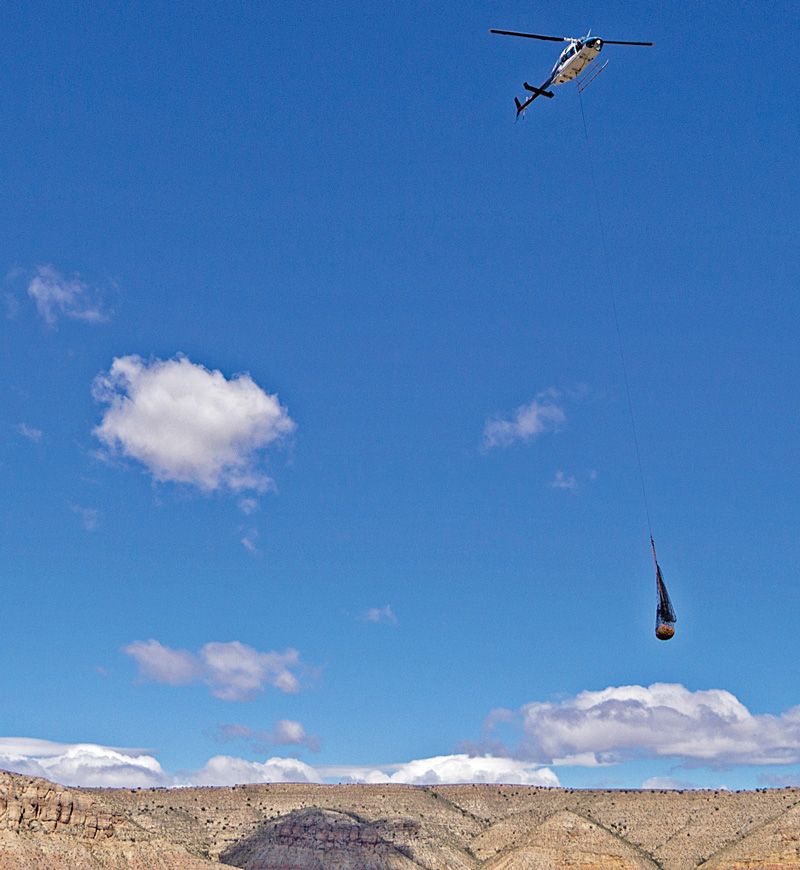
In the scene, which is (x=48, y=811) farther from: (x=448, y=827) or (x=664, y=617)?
(x=664, y=617)

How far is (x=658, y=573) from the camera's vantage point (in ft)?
142

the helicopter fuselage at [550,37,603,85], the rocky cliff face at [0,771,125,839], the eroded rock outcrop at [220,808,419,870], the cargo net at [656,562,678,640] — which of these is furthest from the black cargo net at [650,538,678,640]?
the eroded rock outcrop at [220,808,419,870]

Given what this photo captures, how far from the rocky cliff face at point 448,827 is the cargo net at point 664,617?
256 ft

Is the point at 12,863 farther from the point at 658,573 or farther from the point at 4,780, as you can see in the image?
the point at 658,573

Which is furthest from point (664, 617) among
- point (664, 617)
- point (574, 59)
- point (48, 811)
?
point (48, 811)

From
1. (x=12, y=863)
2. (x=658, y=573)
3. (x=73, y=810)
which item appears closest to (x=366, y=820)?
(x=73, y=810)

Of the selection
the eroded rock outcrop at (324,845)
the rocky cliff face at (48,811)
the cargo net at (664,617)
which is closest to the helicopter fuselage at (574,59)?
the cargo net at (664,617)

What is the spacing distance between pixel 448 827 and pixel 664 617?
110 metres

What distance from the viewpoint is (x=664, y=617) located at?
4234 centimetres

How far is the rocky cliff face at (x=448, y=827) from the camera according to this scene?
393 feet

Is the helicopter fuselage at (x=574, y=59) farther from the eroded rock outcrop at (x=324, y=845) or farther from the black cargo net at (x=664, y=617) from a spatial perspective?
the eroded rock outcrop at (x=324, y=845)

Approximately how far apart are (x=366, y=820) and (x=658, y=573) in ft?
355

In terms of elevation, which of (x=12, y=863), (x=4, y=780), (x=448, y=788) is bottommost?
(x=12, y=863)

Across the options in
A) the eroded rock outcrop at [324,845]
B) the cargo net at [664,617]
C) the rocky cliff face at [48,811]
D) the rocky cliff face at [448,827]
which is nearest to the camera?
the cargo net at [664,617]
